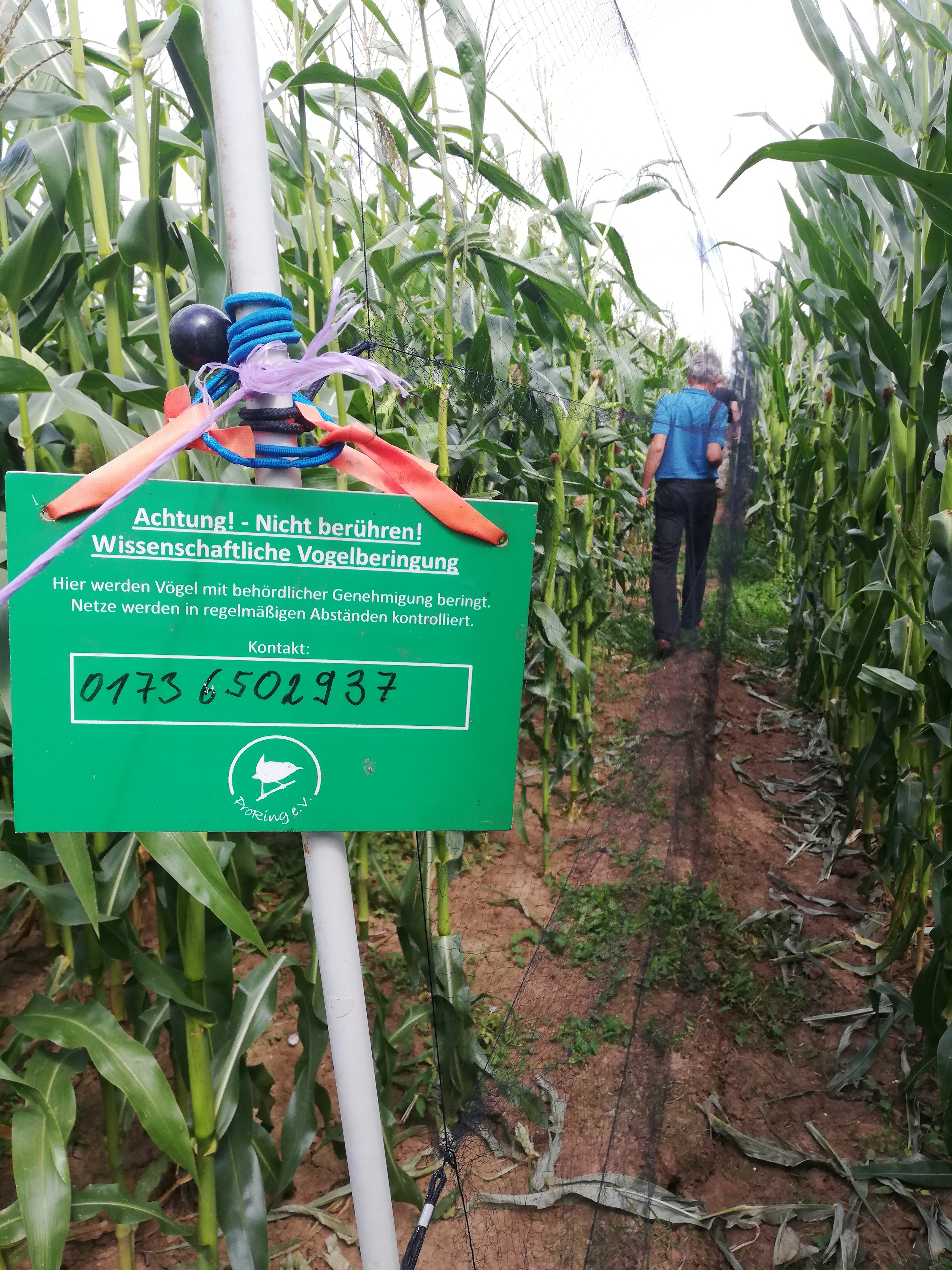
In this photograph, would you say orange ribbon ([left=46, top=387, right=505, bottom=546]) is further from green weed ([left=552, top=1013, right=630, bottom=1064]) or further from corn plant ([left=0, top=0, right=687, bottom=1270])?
green weed ([left=552, top=1013, right=630, bottom=1064])

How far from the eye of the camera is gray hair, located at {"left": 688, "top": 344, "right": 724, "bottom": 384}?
2.58m

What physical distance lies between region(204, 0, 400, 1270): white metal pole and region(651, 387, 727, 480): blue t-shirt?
1.93 m

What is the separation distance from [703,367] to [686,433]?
0.26 m

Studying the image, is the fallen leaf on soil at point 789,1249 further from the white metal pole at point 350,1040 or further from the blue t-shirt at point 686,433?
the blue t-shirt at point 686,433

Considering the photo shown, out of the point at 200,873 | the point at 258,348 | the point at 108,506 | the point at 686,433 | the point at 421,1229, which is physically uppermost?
the point at 686,433

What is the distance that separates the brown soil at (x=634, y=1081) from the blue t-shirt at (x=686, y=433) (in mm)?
580

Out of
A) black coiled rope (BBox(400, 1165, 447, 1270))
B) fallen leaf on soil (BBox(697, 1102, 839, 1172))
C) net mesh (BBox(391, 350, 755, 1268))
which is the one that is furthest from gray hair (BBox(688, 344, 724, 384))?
black coiled rope (BBox(400, 1165, 447, 1270))

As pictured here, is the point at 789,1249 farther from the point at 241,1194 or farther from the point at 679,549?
the point at 679,549

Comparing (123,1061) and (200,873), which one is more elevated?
(200,873)

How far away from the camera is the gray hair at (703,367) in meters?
2.58

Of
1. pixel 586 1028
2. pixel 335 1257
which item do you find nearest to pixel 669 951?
pixel 586 1028

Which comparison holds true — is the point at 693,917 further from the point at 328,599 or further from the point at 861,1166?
the point at 328,599

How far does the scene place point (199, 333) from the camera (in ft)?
2.24

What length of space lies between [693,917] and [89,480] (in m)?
2.22
